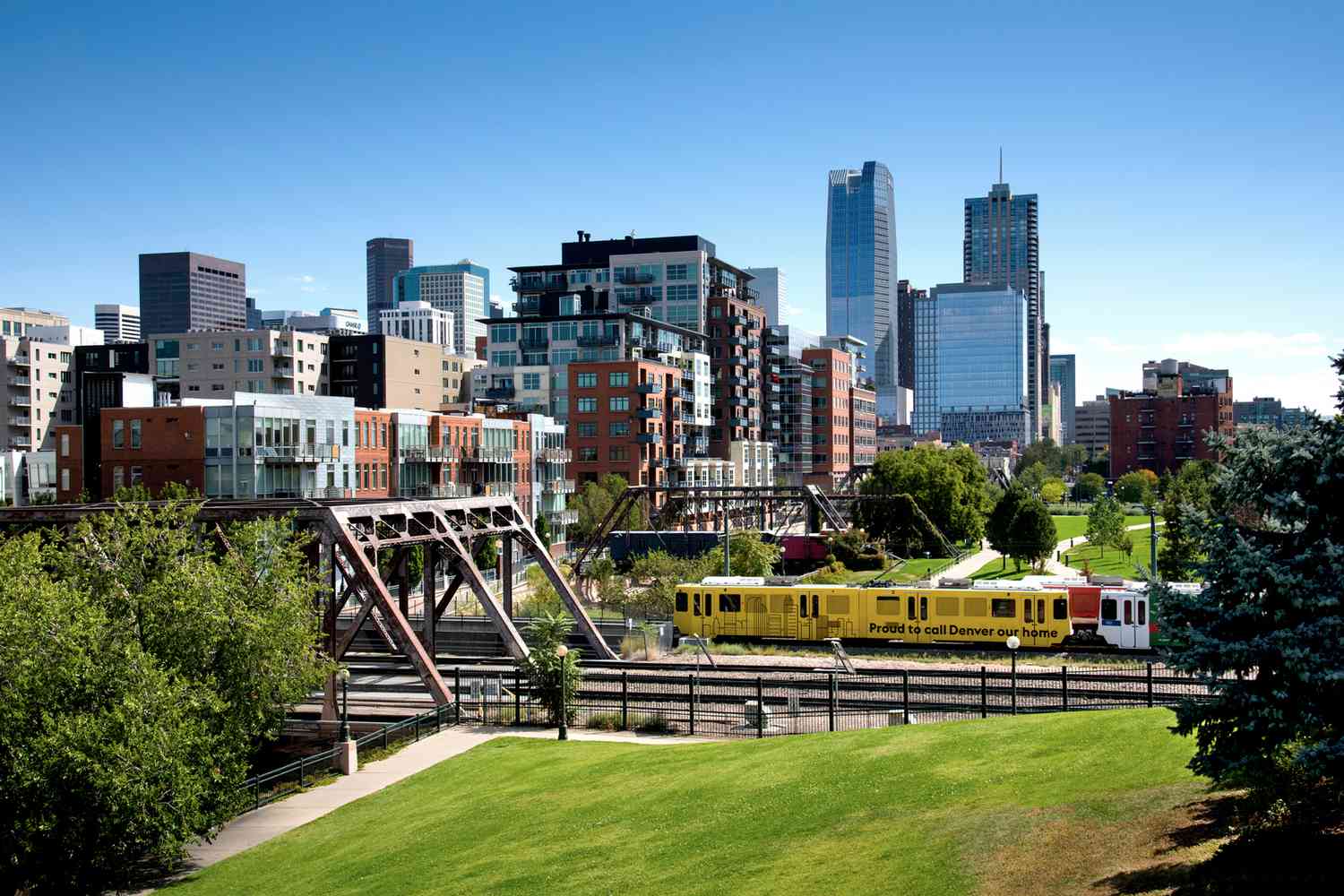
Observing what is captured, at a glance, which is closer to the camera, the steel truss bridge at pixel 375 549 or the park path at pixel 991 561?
the steel truss bridge at pixel 375 549

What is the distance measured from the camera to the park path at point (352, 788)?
26625mm

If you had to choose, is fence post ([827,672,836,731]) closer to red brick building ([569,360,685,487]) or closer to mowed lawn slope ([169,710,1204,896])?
mowed lawn slope ([169,710,1204,896])

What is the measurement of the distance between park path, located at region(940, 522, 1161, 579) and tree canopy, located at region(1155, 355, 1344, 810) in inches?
2290

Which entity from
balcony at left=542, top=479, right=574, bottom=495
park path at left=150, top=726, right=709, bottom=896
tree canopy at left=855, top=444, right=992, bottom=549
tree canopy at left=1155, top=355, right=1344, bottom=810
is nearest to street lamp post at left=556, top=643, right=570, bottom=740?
park path at left=150, top=726, right=709, bottom=896

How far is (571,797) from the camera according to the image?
85.7 ft

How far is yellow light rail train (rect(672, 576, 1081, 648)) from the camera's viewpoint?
163 ft

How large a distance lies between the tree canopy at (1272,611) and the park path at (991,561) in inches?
2290

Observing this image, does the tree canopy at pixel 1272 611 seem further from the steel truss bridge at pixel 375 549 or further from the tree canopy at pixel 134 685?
the steel truss bridge at pixel 375 549

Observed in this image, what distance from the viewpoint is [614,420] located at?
118375mm

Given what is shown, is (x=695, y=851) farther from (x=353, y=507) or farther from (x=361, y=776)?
(x=353, y=507)

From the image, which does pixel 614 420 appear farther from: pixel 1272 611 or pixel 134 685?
pixel 1272 611

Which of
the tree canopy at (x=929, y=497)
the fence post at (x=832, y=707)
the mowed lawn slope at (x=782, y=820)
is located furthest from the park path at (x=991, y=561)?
the mowed lawn slope at (x=782, y=820)

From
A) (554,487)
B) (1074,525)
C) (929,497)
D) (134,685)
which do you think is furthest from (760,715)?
(1074,525)

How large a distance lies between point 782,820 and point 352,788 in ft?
44.2
